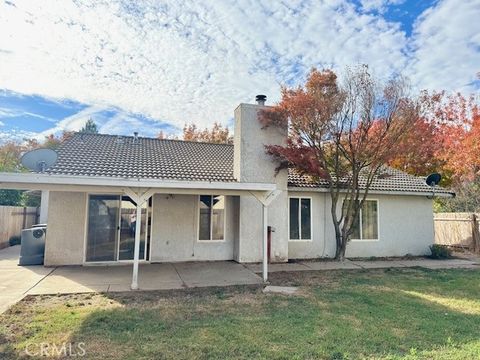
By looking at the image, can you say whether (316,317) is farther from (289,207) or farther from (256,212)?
(289,207)

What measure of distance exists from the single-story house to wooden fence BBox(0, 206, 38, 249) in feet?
17.2

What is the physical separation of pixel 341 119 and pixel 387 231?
5.46 metres

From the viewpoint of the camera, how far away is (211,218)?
1236cm

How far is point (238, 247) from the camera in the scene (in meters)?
12.0

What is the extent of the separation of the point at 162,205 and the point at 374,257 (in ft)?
28.6

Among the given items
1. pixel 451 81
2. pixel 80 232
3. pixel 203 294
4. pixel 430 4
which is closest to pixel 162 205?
pixel 80 232

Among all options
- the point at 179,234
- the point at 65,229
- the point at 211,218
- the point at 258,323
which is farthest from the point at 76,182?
the point at 211,218

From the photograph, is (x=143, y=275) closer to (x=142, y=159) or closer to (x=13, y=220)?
(x=142, y=159)

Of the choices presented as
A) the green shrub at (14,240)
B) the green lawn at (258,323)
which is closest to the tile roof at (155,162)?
the green lawn at (258,323)

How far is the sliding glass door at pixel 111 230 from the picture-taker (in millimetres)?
11164

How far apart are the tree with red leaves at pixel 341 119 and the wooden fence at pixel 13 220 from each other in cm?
1233

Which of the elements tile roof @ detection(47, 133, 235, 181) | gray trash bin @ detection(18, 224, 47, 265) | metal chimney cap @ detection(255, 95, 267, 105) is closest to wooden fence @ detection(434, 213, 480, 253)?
metal chimney cap @ detection(255, 95, 267, 105)

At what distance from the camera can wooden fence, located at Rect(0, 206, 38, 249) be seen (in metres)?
15.0

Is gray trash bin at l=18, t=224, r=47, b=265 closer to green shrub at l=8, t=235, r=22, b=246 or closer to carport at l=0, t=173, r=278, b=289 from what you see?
carport at l=0, t=173, r=278, b=289
